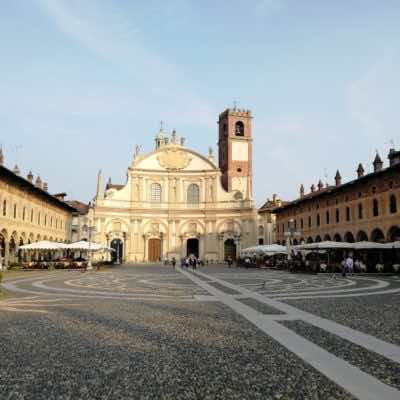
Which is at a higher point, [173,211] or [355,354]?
[173,211]

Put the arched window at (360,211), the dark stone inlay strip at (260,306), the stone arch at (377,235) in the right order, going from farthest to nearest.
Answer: the arched window at (360,211) < the stone arch at (377,235) < the dark stone inlay strip at (260,306)

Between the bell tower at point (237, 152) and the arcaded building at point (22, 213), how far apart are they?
30.1 m

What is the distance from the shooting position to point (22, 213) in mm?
40781

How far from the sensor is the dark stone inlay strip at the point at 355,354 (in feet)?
18.0

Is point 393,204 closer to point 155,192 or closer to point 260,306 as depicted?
point 260,306

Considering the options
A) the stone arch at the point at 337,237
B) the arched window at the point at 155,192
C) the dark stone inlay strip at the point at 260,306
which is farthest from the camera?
the arched window at the point at 155,192

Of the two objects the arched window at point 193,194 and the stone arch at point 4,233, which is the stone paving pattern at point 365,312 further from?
the arched window at point 193,194

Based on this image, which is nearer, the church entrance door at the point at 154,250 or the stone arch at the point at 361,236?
the stone arch at the point at 361,236

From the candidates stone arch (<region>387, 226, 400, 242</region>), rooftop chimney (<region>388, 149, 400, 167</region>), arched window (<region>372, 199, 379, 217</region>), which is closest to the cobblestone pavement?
stone arch (<region>387, 226, 400, 242</region>)

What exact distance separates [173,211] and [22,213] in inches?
1085

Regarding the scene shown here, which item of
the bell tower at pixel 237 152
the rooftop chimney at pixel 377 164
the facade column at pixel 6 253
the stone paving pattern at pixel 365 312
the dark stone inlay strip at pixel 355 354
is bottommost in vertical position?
the dark stone inlay strip at pixel 355 354

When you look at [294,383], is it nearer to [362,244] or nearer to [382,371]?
[382,371]

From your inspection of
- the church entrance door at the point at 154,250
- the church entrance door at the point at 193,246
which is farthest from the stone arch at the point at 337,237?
the church entrance door at the point at 154,250

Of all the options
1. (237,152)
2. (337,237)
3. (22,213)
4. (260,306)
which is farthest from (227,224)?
(260,306)
